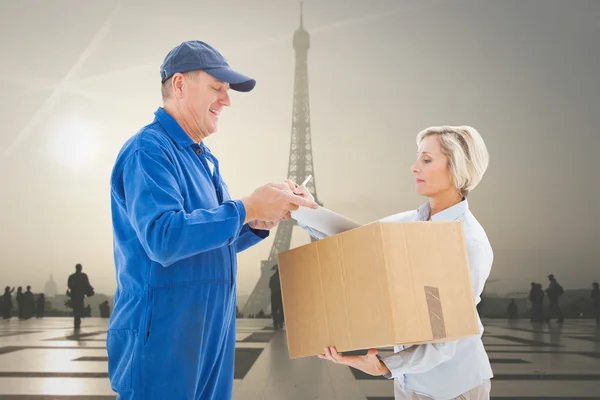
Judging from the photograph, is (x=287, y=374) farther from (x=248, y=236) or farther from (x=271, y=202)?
(x=271, y=202)

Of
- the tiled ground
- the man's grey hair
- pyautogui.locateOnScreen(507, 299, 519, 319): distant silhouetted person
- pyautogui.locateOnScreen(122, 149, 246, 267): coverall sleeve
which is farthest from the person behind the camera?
pyautogui.locateOnScreen(507, 299, 519, 319): distant silhouetted person

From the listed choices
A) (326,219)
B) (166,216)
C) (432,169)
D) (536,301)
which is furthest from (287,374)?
(536,301)

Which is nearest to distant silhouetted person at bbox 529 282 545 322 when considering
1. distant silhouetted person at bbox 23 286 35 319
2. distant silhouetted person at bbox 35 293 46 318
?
distant silhouetted person at bbox 35 293 46 318

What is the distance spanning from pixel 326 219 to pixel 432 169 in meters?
0.38

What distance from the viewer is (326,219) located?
3.98 ft

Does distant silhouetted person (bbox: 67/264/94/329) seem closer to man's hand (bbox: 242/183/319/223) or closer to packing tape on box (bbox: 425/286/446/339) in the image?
man's hand (bbox: 242/183/319/223)

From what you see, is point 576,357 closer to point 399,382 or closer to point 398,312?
point 399,382

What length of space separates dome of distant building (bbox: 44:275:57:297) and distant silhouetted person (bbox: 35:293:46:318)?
0.44ft

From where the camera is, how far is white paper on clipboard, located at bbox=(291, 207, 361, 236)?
3.95ft

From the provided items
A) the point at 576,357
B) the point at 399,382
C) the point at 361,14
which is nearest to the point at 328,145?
the point at 361,14

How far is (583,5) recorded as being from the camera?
13.5m

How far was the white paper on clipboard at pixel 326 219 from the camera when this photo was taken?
1204 millimetres

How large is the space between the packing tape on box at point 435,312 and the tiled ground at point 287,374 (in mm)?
2691

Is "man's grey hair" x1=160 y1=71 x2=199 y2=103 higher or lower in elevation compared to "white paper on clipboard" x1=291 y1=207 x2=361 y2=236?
higher
